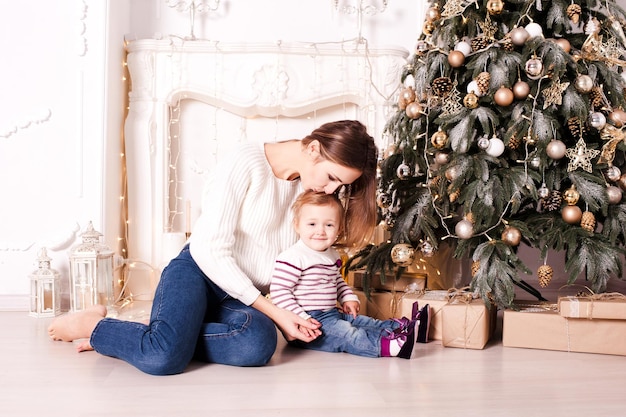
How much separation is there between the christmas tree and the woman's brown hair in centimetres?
20

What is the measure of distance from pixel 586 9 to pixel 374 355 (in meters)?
1.45

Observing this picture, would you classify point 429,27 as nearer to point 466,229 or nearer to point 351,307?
point 466,229

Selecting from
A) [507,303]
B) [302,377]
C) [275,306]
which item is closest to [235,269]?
[275,306]

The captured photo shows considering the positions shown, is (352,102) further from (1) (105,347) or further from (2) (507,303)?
(1) (105,347)

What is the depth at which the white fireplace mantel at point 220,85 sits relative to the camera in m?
3.17

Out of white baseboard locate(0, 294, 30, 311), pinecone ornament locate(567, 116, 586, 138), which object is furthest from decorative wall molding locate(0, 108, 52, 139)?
pinecone ornament locate(567, 116, 586, 138)

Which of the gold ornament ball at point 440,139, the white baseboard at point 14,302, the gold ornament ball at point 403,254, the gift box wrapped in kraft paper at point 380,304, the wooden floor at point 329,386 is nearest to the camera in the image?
the wooden floor at point 329,386

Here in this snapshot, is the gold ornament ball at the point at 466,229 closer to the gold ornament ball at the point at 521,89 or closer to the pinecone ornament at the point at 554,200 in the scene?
the pinecone ornament at the point at 554,200

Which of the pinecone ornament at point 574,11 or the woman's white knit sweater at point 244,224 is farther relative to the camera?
the pinecone ornament at point 574,11

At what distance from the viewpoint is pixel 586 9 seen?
231 cm

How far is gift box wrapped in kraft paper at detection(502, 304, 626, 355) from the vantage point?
6.88 feet

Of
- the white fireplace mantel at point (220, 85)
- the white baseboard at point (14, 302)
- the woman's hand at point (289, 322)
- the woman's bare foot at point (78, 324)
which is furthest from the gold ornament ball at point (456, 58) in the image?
the white baseboard at point (14, 302)

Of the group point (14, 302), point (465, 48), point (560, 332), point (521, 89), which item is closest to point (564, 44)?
point (521, 89)

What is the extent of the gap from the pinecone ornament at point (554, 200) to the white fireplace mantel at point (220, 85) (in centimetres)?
116
